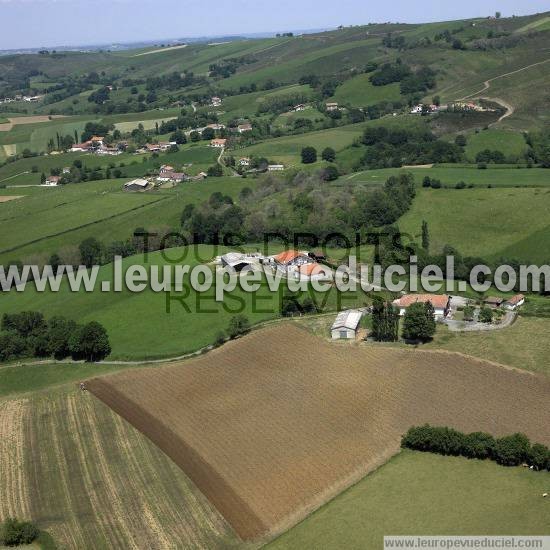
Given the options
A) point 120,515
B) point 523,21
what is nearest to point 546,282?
point 120,515

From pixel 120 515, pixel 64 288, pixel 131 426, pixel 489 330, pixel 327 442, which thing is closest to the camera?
pixel 120 515

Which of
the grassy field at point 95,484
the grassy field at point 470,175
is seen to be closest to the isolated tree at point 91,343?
the grassy field at point 95,484

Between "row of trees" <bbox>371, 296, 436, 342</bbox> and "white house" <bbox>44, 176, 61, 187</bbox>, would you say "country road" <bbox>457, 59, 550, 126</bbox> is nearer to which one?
"white house" <bbox>44, 176, 61, 187</bbox>

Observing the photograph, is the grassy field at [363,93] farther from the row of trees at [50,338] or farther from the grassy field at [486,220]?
the row of trees at [50,338]

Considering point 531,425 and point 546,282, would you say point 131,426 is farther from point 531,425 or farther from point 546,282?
point 546,282

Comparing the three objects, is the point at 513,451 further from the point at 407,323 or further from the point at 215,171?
the point at 215,171

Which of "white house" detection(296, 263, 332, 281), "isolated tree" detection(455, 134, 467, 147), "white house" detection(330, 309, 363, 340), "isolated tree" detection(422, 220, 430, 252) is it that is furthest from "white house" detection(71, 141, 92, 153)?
"white house" detection(330, 309, 363, 340)
